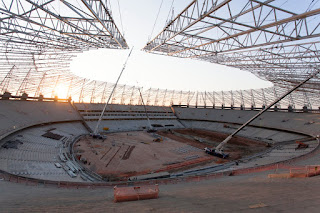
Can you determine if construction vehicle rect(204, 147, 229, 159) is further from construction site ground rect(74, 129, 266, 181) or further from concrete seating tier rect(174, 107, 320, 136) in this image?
concrete seating tier rect(174, 107, 320, 136)

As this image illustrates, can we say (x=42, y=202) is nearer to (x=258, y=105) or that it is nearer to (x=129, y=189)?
(x=129, y=189)

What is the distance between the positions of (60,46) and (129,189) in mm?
22606

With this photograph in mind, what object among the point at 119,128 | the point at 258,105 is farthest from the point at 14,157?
the point at 258,105

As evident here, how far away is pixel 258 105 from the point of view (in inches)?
2216

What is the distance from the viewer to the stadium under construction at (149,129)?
6.91m

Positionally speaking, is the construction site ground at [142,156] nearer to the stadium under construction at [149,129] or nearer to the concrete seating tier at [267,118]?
the stadium under construction at [149,129]

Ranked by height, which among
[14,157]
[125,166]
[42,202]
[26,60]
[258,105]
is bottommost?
[125,166]

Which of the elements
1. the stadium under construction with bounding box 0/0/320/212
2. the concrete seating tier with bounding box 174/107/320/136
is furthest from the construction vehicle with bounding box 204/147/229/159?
the concrete seating tier with bounding box 174/107/320/136

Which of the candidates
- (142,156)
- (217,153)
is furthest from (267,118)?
(142,156)

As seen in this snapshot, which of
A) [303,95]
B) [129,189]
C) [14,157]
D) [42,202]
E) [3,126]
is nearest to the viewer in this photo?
[42,202]

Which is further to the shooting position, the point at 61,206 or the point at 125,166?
the point at 125,166

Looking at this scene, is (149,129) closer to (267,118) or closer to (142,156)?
(142,156)

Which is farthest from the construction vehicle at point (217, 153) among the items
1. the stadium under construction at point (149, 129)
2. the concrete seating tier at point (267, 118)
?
the concrete seating tier at point (267, 118)

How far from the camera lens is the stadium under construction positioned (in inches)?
272
